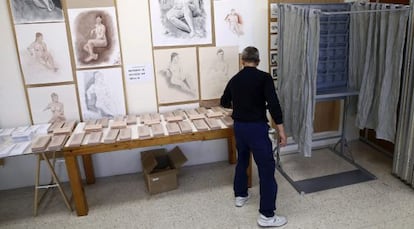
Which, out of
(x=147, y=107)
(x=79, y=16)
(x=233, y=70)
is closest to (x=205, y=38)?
(x=233, y=70)

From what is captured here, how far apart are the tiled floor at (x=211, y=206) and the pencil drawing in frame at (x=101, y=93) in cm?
78

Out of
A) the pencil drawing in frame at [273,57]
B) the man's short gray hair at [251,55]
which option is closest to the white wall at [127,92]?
the pencil drawing in frame at [273,57]

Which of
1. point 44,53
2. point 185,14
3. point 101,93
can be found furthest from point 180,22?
point 44,53

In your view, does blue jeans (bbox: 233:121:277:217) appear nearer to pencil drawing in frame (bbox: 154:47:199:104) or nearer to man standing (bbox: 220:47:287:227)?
man standing (bbox: 220:47:287:227)

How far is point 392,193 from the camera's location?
3.40 meters

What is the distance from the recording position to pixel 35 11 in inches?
131

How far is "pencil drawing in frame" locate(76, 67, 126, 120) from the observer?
3611 mm

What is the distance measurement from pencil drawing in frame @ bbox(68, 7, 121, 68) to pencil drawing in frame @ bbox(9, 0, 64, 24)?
127 millimetres

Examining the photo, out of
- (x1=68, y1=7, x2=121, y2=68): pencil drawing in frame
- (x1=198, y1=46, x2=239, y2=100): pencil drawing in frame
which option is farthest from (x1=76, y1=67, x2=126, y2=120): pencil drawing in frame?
(x1=198, y1=46, x2=239, y2=100): pencil drawing in frame

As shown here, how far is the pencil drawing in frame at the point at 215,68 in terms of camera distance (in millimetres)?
3838

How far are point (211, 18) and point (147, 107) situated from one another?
1.17 meters

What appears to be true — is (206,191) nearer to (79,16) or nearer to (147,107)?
(147,107)

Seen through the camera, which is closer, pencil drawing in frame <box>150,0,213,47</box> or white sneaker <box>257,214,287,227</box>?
white sneaker <box>257,214,287,227</box>

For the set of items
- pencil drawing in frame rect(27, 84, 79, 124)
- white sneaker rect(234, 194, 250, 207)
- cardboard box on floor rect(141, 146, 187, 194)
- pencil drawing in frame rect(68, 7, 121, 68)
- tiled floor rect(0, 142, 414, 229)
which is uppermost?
pencil drawing in frame rect(68, 7, 121, 68)
